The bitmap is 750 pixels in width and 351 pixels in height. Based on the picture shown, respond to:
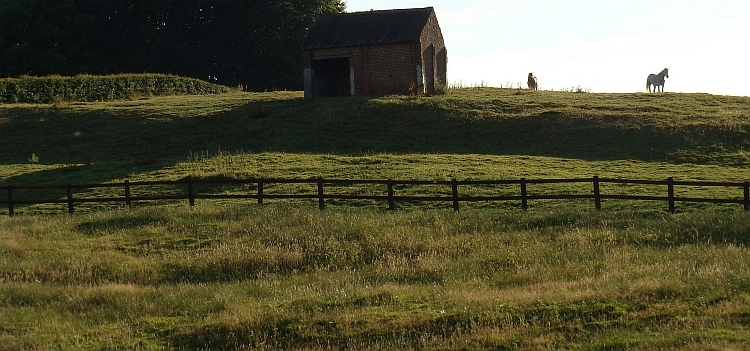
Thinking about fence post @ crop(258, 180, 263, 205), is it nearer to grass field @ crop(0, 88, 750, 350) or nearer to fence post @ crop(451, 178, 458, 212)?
grass field @ crop(0, 88, 750, 350)

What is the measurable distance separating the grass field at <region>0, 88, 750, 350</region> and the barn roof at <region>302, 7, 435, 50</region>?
10.8m

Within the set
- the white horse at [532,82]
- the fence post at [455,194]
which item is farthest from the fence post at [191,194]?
the white horse at [532,82]

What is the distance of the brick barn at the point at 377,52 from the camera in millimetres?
49344

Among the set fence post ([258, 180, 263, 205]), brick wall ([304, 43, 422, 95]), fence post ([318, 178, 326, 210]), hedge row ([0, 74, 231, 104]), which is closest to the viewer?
fence post ([318, 178, 326, 210])

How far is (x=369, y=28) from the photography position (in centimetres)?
5038

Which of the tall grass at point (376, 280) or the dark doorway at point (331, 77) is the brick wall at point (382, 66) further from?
the tall grass at point (376, 280)

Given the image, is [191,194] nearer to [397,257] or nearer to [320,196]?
[320,196]

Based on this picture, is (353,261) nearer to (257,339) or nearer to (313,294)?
(313,294)

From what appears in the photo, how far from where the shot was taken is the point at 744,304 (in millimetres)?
13328

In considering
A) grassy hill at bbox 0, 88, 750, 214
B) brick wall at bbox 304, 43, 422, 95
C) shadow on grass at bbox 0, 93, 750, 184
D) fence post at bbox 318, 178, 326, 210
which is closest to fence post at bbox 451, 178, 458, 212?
fence post at bbox 318, 178, 326, 210

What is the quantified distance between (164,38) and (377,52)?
30.7 m

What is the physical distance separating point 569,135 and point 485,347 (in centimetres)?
2753

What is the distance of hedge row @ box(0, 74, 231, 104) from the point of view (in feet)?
179

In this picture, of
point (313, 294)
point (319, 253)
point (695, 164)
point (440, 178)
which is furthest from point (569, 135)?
point (313, 294)
